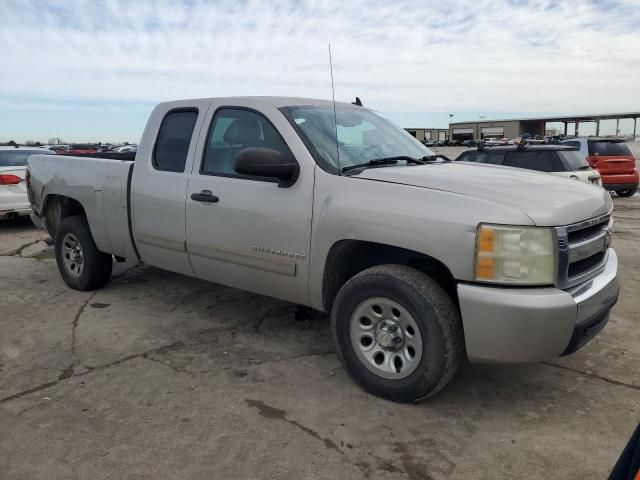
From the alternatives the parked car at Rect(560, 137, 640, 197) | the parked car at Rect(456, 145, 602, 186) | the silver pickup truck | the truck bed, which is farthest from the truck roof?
the parked car at Rect(560, 137, 640, 197)

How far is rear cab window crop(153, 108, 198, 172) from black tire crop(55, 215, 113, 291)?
1396 millimetres

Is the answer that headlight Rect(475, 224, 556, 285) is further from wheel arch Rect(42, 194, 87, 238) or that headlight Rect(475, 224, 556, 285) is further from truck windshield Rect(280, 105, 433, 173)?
wheel arch Rect(42, 194, 87, 238)

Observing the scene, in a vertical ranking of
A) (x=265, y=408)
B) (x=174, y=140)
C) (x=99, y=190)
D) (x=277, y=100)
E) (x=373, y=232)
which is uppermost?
(x=277, y=100)

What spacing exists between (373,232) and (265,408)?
48.1 inches

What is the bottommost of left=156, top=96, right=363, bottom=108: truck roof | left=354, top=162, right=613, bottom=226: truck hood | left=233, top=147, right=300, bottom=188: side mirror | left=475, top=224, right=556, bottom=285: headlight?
left=475, top=224, right=556, bottom=285: headlight

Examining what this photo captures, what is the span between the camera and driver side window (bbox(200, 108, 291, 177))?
A: 394 cm

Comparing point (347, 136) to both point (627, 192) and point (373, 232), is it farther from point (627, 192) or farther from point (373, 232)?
point (627, 192)

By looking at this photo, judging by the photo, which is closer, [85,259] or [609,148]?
[85,259]

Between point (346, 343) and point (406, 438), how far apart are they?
71cm

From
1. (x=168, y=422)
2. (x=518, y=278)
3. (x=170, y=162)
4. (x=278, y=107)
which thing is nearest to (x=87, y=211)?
(x=170, y=162)

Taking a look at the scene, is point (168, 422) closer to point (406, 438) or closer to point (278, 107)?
point (406, 438)

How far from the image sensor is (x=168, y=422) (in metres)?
3.05

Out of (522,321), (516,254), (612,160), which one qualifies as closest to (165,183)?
(516,254)

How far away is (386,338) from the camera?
3.19 metres
